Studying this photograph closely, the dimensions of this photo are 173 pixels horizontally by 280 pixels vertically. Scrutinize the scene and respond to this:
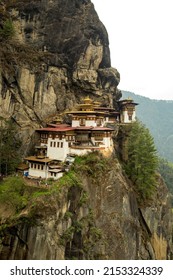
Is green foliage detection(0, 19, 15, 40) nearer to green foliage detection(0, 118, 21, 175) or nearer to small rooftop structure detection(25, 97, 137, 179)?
green foliage detection(0, 118, 21, 175)

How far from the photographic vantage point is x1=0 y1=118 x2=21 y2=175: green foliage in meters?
38.8

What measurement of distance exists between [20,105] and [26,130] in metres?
3.73

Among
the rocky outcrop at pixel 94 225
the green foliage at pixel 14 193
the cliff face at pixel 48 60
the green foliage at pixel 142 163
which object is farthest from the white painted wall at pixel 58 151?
the green foliage at pixel 142 163

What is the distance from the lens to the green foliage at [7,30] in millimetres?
42250

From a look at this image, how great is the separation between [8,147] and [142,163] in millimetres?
19464

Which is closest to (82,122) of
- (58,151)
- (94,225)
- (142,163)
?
(58,151)

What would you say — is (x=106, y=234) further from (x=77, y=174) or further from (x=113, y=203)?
(x=77, y=174)

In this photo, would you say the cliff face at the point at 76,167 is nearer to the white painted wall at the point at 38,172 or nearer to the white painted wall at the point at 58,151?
the white painted wall at the point at 58,151

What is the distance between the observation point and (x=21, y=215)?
93.8 feet

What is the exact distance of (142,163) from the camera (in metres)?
45.8

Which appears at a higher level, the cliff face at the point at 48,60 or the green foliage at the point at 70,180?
the cliff face at the point at 48,60

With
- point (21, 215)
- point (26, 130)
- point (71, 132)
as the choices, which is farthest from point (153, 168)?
point (21, 215)

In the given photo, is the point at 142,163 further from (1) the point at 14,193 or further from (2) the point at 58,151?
(1) the point at 14,193

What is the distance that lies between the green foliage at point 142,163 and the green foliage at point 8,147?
55.4 feet
